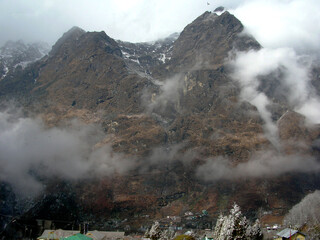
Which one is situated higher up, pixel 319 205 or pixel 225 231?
pixel 319 205

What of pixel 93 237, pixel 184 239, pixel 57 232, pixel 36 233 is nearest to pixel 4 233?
pixel 36 233

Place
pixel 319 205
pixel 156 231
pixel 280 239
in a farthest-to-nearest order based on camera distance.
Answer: pixel 319 205
pixel 280 239
pixel 156 231

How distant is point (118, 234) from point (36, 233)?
198 feet

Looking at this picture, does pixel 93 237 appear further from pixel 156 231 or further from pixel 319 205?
pixel 319 205

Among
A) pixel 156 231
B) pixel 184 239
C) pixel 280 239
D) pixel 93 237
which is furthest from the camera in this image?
pixel 93 237

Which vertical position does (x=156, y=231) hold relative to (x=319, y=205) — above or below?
below

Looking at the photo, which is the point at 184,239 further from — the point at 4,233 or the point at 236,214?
the point at 4,233

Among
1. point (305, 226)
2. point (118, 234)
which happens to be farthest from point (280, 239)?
point (118, 234)

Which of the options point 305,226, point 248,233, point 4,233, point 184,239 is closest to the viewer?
point 248,233

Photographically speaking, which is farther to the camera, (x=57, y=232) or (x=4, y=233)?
(x=4, y=233)

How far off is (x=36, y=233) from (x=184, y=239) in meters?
119

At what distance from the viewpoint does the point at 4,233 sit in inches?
7357

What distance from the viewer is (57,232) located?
5689 inches

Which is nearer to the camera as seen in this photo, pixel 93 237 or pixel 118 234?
pixel 93 237
